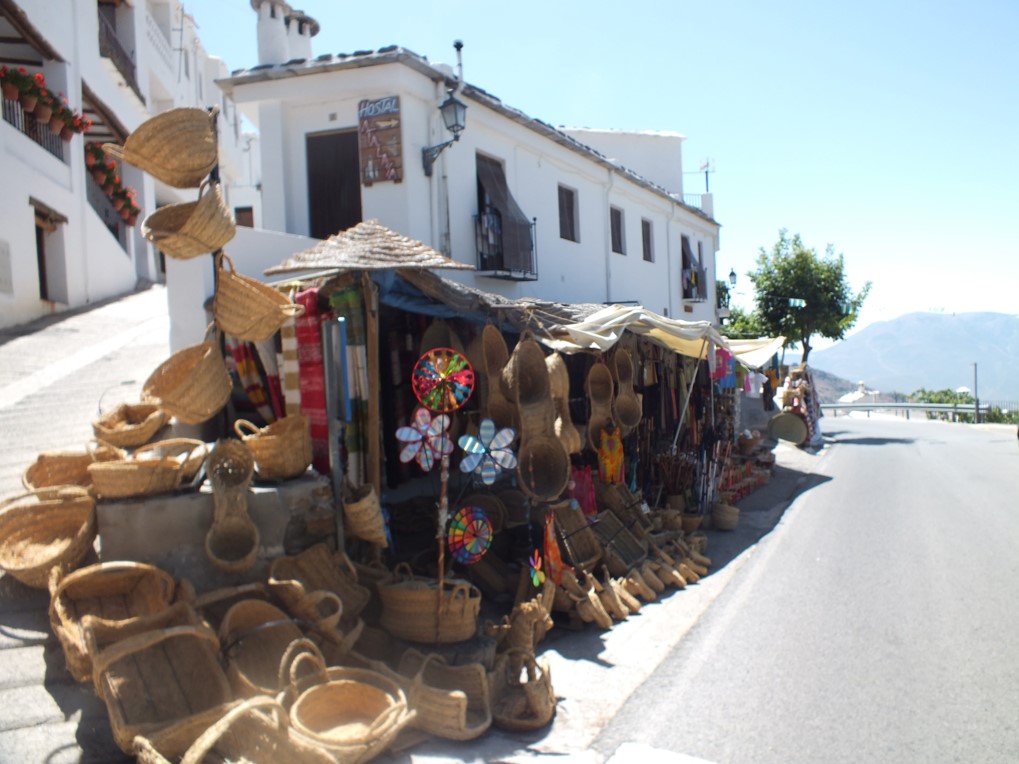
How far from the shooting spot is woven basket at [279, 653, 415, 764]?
12.3 ft

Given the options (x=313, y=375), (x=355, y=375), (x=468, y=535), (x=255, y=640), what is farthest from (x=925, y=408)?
(x=255, y=640)

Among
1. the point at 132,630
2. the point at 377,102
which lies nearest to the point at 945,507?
the point at 377,102

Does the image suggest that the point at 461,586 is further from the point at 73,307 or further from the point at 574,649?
the point at 73,307

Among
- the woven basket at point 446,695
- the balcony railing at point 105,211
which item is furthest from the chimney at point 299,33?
the woven basket at point 446,695

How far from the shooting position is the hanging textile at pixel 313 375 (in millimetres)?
6203

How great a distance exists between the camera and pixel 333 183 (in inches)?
458

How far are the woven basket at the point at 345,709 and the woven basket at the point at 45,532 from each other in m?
1.60

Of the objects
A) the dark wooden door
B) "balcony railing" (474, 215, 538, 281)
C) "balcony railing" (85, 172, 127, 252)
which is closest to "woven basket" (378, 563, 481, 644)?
the dark wooden door

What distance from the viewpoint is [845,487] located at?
13.8 m

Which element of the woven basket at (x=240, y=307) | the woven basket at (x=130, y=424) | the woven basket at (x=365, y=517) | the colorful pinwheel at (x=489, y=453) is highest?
the woven basket at (x=240, y=307)

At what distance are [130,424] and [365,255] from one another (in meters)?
2.38

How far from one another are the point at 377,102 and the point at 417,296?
18.5ft

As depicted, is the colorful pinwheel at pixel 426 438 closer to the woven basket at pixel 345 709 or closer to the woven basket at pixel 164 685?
the woven basket at pixel 345 709

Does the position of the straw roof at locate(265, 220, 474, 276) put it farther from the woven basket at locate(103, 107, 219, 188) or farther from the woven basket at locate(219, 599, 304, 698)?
the woven basket at locate(219, 599, 304, 698)
